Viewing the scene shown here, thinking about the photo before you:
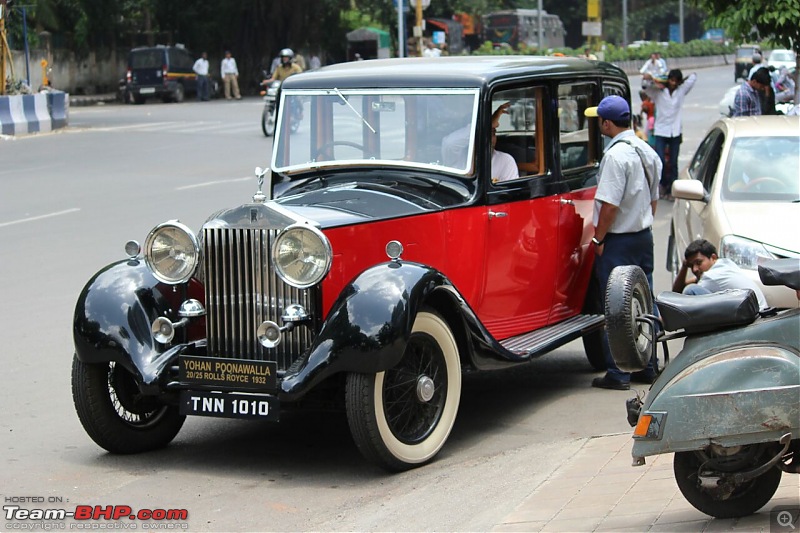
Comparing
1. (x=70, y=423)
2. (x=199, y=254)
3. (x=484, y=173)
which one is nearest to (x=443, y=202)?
(x=484, y=173)

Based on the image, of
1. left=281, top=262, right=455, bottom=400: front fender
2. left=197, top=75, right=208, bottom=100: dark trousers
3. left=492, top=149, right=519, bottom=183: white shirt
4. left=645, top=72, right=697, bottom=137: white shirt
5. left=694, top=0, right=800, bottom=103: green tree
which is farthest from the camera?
left=197, top=75, right=208, bottom=100: dark trousers

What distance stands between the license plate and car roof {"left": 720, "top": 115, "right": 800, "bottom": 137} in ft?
17.6

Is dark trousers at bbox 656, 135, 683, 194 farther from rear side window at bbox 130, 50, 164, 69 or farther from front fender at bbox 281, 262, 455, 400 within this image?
rear side window at bbox 130, 50, 164, 69

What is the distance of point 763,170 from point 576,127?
1834mm

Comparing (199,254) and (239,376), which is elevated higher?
(199,254)

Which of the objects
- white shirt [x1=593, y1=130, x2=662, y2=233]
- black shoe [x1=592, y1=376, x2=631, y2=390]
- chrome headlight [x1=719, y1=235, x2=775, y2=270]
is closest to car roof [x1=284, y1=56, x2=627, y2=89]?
white shirt [x1=593, y1=130, x2=662, y2=233]

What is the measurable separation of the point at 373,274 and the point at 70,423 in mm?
2279

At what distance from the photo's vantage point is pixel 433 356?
20.8ft

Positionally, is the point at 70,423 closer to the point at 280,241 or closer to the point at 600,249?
the point at 280,241

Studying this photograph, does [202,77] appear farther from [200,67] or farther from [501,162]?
[501,162]

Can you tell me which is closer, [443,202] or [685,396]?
[685,396]

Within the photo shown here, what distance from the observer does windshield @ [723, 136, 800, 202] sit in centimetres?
896

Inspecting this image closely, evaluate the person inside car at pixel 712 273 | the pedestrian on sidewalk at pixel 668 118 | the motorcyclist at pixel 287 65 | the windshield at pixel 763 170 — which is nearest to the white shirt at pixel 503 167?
the person inside car at pixel 712 273

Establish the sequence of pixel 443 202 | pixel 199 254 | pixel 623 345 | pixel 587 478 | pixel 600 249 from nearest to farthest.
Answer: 1. pixel 623 345
2. pixel 587 478
3. pixel 199 254
4. pixel 443 202
5. pixel 600 249
